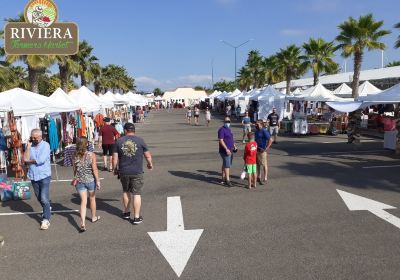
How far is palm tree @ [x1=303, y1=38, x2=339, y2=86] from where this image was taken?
33719mm

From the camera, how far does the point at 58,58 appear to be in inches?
1058

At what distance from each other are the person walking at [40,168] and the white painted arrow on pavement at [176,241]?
6.52 feet

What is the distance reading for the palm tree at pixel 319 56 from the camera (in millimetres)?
33719

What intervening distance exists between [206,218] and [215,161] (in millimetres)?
6622

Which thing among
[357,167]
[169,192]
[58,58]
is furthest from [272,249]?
[58,58]

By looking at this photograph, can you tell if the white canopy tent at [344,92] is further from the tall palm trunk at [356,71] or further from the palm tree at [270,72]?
the palm tree at [270,72]

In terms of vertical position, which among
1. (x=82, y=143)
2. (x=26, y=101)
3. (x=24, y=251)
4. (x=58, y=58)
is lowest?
(x=24, y=251)

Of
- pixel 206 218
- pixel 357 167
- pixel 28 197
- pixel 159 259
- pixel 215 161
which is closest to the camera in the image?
pixel 159 259

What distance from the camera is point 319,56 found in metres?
34.0

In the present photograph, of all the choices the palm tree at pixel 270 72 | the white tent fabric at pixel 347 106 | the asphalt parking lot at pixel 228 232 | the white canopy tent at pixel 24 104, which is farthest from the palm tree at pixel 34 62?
the palm tree at pixel 270 72

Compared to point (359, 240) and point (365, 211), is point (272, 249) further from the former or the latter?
point (365, 211)

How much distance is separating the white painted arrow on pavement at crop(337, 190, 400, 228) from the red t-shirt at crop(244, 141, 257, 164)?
211 cm

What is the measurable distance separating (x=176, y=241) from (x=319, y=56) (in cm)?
3092

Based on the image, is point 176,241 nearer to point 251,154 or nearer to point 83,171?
point 83,171
